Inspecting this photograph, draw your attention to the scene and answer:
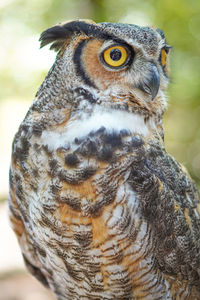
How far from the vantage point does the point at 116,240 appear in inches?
54.6

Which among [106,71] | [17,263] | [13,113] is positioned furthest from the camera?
[13,113]

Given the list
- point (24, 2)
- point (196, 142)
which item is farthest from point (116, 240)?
point (24, 2)

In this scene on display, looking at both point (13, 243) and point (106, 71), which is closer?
point (106, 71)

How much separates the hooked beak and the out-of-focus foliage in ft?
9.59

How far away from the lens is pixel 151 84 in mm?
1462

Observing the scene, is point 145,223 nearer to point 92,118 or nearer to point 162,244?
point 162,244

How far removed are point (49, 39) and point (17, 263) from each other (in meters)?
3.40

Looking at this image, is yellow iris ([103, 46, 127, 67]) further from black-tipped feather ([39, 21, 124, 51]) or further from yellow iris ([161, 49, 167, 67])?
yellow iris ([161, 49, 167, 67])

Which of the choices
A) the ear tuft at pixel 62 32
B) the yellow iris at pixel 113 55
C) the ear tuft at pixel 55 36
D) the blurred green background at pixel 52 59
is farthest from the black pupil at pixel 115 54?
the blurred green background at pixel 52 59

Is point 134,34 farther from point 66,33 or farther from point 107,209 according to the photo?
point 107,209

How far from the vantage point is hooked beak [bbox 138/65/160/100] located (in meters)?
1.45

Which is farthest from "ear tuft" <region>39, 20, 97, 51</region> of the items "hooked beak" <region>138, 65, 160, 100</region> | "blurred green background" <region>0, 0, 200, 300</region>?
"blurred green background" <region>0, 0, 200, 300</region>

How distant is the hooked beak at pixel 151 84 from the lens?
57.2 inches

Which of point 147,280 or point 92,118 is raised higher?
point 92,118
